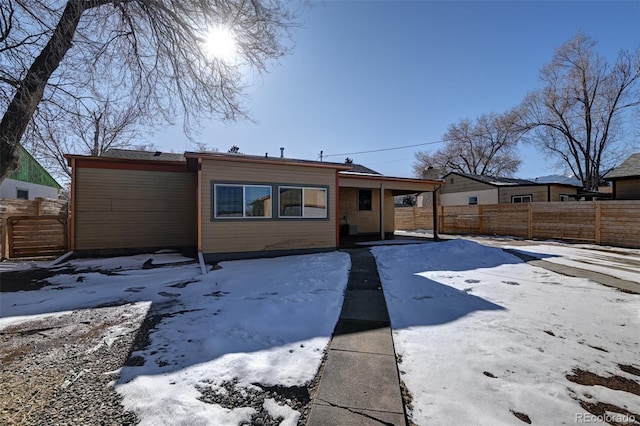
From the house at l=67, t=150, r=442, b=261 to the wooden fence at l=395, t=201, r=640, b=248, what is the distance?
860 cm

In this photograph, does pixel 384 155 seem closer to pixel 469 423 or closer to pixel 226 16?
pixel 226 16

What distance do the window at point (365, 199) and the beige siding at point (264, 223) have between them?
422cm

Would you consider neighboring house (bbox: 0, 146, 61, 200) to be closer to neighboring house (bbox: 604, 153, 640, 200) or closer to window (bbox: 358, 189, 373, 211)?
window (bbox: 358, 189, 373, 211)

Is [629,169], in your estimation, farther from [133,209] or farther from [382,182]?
[133,209]

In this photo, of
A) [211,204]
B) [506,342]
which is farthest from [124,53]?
[506,342]

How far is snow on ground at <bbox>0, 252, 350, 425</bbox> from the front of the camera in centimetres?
238

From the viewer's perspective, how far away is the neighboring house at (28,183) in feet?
47.9

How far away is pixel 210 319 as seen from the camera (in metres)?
4.06

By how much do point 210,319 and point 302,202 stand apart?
5835 millimetres

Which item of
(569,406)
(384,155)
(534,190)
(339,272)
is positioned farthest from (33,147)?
(384,155)

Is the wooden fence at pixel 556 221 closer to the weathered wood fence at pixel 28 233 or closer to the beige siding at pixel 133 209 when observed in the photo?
the beige siding at pixel 133 209

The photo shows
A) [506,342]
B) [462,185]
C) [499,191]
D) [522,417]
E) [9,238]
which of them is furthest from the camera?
[462,185]

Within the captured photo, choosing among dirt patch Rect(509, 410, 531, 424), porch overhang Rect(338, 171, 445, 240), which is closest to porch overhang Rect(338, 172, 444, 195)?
porch overhang Rect(338, 171, 445, 240)

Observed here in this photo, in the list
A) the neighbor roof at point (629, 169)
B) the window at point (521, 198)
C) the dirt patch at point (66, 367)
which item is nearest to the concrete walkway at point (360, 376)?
the dirt patch at point (66, 367)
